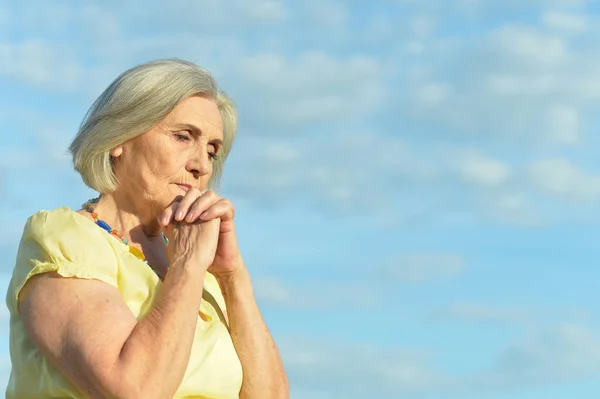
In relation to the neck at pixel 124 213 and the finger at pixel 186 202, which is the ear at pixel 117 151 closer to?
the neck at pixel 124 213

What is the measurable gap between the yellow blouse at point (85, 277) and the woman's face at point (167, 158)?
26 centimetres

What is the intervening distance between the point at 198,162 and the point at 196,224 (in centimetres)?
34

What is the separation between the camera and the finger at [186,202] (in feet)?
13.2

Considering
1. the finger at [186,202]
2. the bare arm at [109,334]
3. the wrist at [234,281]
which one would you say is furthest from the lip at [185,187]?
the bare arm at [109,334]

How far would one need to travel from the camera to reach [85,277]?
3.71 meters

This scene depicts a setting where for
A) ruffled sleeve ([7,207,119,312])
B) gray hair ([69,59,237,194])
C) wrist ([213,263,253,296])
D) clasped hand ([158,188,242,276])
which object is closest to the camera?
ruffled sleeve ([7,207,119,312])

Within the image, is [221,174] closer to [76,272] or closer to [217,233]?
[217,233]

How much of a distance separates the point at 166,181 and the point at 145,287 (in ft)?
1.53

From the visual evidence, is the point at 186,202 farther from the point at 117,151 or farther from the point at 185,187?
the point at 117,151

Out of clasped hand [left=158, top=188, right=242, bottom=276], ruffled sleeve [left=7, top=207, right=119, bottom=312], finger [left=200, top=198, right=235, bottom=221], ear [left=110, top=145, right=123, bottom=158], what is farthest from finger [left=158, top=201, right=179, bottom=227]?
ear [left=110, top=145, right=123, bottom=158]

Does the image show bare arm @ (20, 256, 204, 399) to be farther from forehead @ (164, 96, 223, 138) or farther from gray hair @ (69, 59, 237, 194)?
forehead @ (164, 96, 223, 138)

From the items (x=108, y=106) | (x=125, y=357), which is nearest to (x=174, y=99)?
(x=108, y=106)

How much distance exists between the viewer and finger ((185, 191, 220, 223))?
4.02m

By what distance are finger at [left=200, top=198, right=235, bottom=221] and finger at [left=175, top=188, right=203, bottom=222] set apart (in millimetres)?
64
